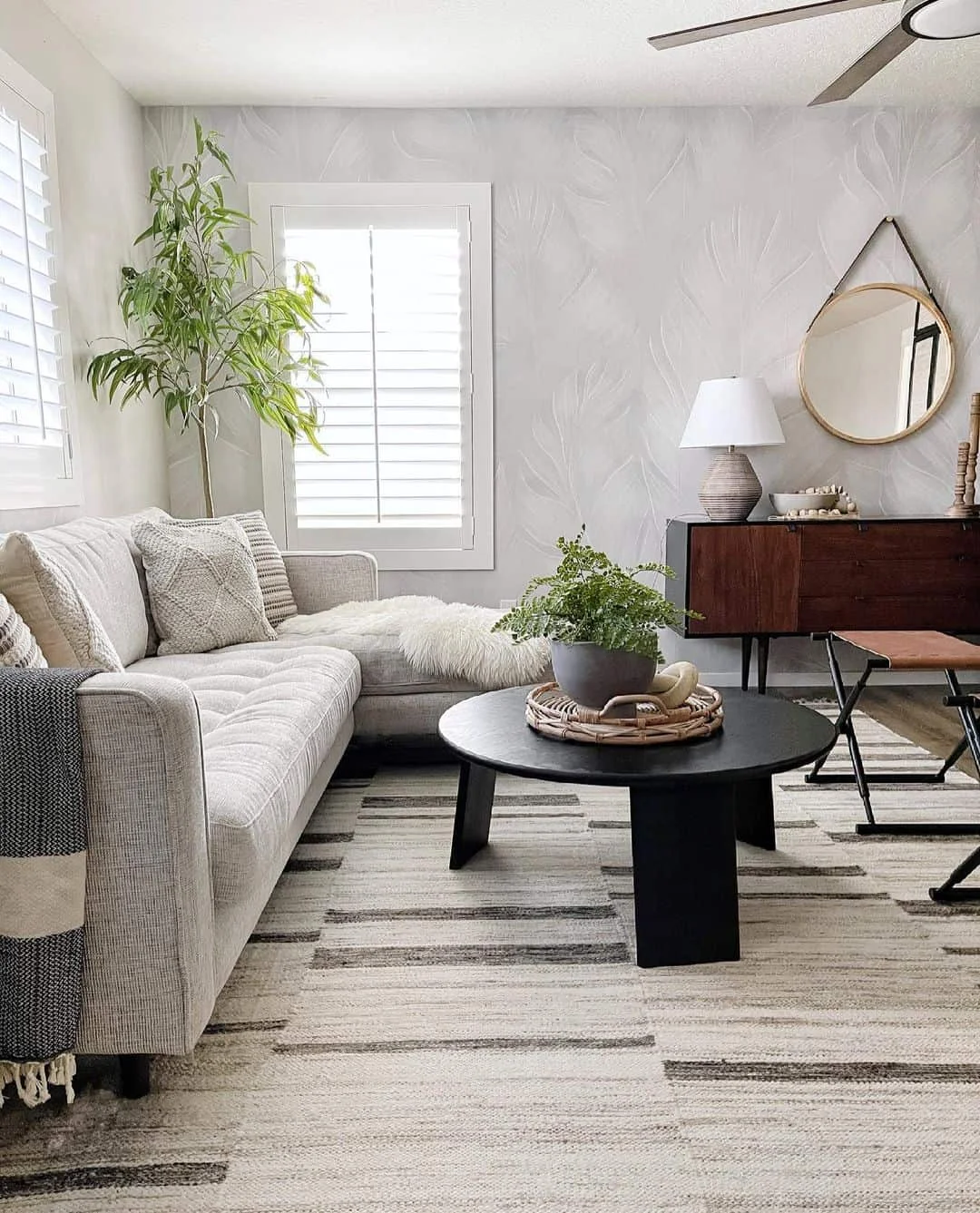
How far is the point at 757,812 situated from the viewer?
251cm

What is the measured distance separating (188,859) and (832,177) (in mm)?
4203

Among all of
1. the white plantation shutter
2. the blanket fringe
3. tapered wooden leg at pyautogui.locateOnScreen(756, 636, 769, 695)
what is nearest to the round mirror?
tapered wooden leg at pyautogui.locateOnScreen(756, 636, 769, 695)

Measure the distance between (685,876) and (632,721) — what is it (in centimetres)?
33

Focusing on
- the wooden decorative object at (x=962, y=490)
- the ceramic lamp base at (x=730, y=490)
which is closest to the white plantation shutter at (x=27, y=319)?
the ceramic lamp base at (x=730, y=490)

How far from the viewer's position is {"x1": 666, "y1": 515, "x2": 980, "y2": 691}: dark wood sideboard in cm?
400

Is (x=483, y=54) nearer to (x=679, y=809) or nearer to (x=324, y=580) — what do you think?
(x=324, y=580)

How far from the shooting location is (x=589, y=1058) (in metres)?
1.62

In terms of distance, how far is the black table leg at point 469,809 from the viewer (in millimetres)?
2408

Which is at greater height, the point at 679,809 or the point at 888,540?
the point at 888,540

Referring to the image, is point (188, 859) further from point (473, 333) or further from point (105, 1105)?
point (473, 333)

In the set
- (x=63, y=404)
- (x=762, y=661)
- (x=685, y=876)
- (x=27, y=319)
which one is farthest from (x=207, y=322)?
(x=685, y=876)

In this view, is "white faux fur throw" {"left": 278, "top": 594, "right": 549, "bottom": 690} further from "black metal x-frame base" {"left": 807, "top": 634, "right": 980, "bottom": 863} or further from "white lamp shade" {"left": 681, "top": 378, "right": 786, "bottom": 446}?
"white lamp shade" {"left": 681, "top": 378, "right": 786, "bottom": 446}

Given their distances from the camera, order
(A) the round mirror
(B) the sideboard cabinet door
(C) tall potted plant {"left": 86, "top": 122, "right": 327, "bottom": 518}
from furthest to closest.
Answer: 1. (A) the round mirror
2. (B) the sideboard cabinet door
3. (C) tall potted plant {"left": 86, "top": 122, "right": 327, "bottom": 518}

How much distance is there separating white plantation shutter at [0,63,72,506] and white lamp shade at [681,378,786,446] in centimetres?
253
